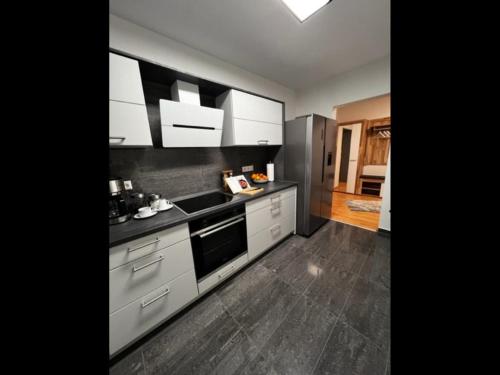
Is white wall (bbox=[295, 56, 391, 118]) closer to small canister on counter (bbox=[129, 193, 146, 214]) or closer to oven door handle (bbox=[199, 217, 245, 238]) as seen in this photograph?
oven door handle (bbox=[199, 217, 245, 238])

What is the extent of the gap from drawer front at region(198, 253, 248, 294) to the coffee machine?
785 millimetres

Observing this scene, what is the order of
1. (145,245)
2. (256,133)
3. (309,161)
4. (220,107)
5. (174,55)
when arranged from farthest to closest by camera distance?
(309,161) → (256,133) → (220,107) → (174,55) → (145,245)

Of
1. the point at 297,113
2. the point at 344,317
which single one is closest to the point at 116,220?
the point at 344,317

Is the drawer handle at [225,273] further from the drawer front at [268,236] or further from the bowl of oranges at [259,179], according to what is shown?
the bowl of oranges at [259,179]

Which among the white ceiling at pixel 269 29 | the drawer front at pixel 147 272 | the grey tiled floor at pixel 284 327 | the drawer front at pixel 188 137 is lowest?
the grey tiled floor at pixel 284 327

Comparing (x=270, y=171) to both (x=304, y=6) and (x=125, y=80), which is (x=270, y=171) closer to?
(x=304, y=6)

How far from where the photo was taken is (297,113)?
2885mm

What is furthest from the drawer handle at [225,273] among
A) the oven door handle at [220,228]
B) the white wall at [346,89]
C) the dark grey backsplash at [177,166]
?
the white wall at [346,89]

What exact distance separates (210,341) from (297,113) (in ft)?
10.3

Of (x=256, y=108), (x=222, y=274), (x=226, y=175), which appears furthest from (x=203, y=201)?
(x=256, y=108)

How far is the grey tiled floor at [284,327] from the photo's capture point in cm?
99

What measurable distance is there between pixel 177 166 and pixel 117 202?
2.06ft

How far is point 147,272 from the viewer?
41.9 inches
